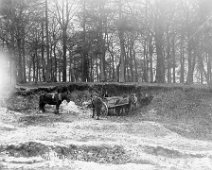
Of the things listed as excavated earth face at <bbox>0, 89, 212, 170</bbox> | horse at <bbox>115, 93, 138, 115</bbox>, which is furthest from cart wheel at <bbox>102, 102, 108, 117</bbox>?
excavated earth face at <bbox>0, 89, 212, 170</bbox>

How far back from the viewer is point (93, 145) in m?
16.1

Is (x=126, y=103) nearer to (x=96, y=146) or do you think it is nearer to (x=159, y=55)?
(x=159, y=55)

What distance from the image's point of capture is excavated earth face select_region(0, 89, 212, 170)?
14054 millimetres

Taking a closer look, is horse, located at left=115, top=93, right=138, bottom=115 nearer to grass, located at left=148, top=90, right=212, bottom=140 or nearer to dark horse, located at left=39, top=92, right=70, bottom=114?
grass, located at left=148, top=90, right=212, bottom=140

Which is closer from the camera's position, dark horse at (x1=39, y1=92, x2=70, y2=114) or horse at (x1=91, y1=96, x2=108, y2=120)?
horse at (x1=91, y1=96, x2=108, y2=120)

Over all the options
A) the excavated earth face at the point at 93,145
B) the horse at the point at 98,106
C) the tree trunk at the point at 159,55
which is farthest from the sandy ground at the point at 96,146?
the tree trunk at the point at 159,55

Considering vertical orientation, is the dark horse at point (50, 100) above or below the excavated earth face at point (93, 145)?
above

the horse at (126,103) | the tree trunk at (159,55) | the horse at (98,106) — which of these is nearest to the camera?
the horse at (98,106)

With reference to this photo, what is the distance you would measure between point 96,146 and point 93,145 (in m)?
0.17

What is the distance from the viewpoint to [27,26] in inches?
1484

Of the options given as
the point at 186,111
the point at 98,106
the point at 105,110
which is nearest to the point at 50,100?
the point at 98,106

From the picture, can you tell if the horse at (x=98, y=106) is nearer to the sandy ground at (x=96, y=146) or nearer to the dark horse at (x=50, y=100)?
the sandy ground at (x=96, y=146)

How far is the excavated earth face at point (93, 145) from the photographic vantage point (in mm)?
14054

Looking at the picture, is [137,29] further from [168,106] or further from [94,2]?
[168,106]
